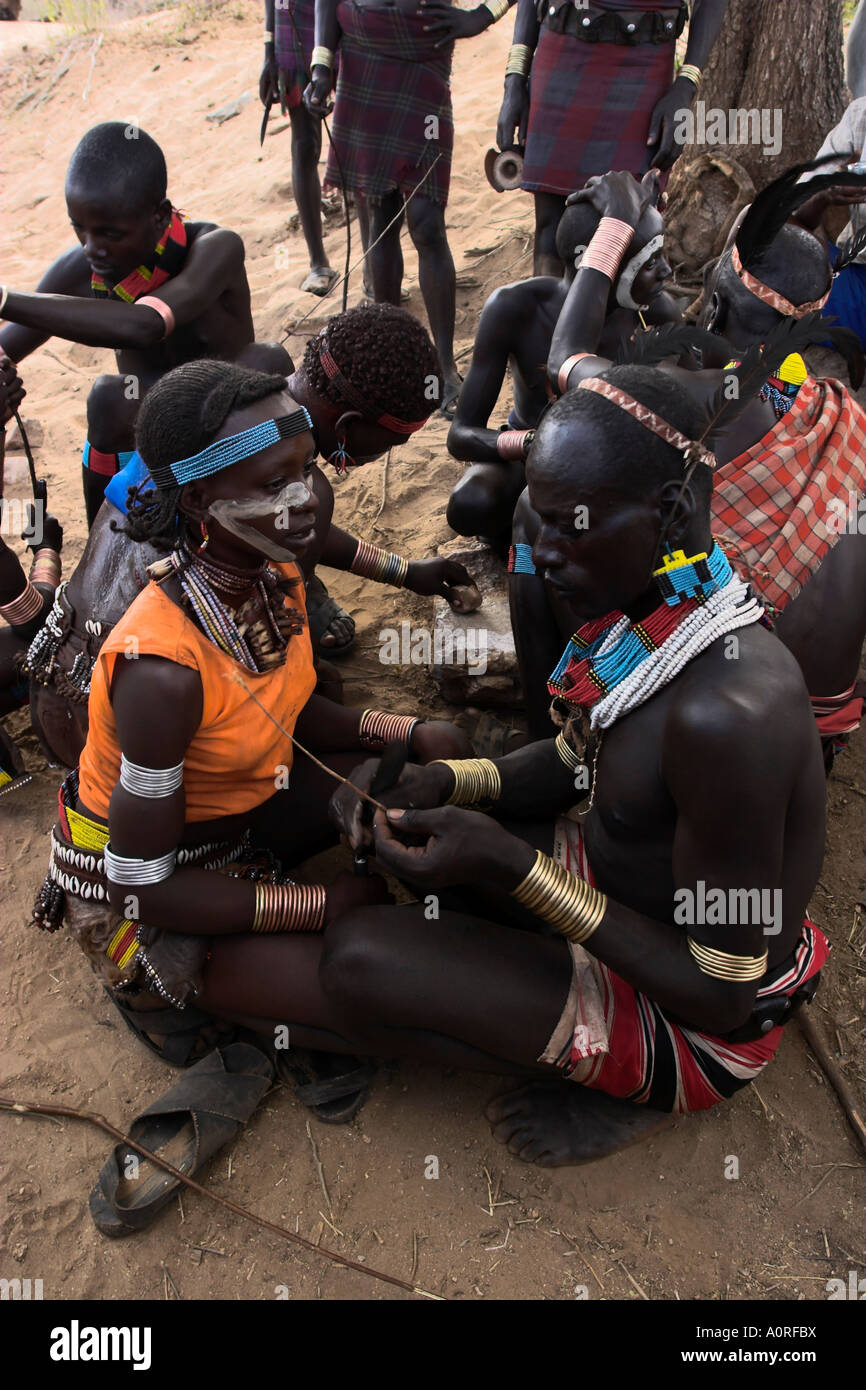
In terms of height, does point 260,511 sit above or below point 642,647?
above

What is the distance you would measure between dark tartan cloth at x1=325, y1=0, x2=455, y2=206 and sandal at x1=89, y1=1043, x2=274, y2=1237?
13.7 ft

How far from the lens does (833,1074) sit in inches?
91.7

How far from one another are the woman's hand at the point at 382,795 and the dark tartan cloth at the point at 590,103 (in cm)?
324

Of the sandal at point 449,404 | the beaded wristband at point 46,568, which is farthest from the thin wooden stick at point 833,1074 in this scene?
the sandal at point 449,404

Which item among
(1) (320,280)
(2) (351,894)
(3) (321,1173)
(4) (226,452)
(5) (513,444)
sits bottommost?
(3) (321,1173)

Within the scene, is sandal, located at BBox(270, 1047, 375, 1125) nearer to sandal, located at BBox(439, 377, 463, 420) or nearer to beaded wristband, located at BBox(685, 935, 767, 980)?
beaded wristband, located at BBox(685, 935, 767, 980)

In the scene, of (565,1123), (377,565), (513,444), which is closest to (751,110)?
(513,444)

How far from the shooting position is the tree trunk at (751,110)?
4.69 meters

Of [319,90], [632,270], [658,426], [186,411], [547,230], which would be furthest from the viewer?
[319,90]

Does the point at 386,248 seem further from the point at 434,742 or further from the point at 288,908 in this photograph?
the point at 288,908

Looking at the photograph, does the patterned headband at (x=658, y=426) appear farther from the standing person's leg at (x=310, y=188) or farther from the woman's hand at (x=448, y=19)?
the standing person's leg at (x=310, y=188)

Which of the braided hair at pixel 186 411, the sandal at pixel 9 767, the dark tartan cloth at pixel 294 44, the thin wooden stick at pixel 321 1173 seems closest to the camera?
the braided hair at pixel 186 411

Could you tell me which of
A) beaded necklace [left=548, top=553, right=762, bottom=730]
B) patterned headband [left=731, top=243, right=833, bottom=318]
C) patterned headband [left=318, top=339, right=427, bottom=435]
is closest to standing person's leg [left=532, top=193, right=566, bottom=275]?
patterned headband [left=731, top=243, right=833, bottom=318]

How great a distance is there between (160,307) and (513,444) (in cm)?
128
